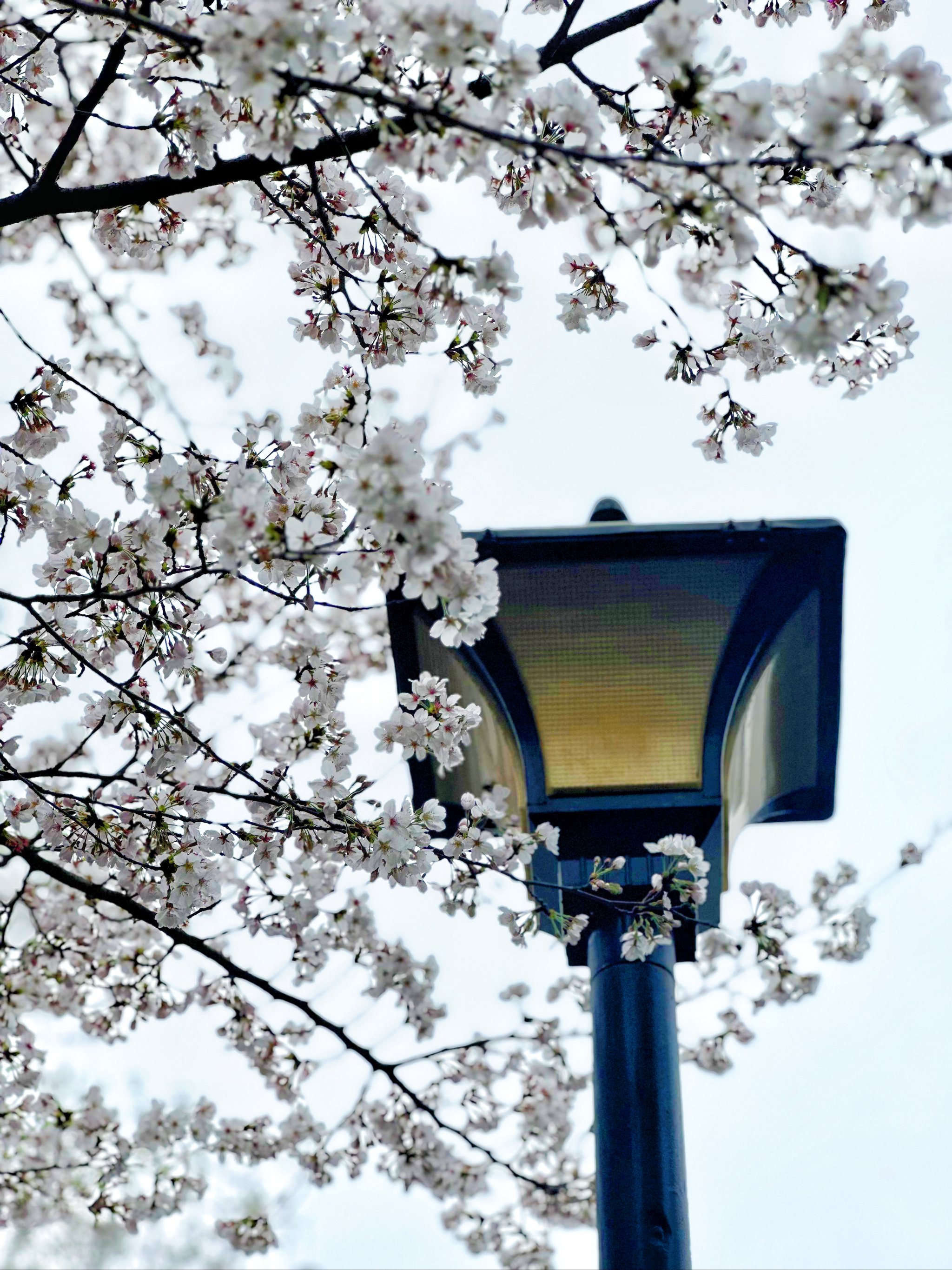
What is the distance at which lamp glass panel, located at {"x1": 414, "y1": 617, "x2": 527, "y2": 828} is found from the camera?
8.43 feet

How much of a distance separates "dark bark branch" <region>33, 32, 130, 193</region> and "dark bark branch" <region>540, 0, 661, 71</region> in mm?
828

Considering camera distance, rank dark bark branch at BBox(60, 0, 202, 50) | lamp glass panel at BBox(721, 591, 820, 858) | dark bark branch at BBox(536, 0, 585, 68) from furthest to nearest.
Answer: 1. lamp glass panel at BBox(721, 591, 820, 858)
2. dark bark branch at BBox(536, 0, 585, 68)
3. dark bark branch at BBox(60, 0, 202, 50)

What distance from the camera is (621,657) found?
8.14ft

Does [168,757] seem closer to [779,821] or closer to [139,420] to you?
[139,420]

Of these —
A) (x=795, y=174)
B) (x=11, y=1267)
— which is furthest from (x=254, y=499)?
(x=11, y=1267)

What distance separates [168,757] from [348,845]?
49 cm

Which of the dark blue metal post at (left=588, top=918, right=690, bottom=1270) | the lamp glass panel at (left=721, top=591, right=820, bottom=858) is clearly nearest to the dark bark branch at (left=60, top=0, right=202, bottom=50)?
the lamp glass panel at (left=721, top=591, right=820, bottom=858)

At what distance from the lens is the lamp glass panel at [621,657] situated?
2426mm

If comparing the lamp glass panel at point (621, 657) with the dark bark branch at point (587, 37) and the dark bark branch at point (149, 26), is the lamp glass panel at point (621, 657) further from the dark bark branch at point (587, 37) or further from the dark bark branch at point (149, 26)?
the dark bark branch at point (149, 26)

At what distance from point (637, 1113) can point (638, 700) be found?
0.86m

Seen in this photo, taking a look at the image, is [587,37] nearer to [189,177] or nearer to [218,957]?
[189,177]

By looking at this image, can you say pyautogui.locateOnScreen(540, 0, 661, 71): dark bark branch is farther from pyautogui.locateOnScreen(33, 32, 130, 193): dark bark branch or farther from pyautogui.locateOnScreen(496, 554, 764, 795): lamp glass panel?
pyautogui.locateOnScreen(496, 554, 764, 795): lamp glass panel

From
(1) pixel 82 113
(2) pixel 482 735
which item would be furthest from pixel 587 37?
(2) pixel 482 735

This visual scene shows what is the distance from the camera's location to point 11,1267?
546 inches
